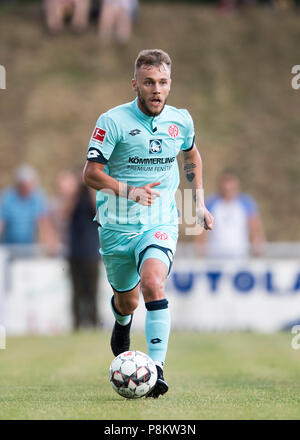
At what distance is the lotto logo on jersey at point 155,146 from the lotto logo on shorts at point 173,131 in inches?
6.5

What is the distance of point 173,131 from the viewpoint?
Result: 7613 mm

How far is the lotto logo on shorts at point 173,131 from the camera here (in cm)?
758

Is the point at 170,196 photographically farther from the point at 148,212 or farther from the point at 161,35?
the point at 161,35

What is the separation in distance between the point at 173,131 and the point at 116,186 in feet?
2.74

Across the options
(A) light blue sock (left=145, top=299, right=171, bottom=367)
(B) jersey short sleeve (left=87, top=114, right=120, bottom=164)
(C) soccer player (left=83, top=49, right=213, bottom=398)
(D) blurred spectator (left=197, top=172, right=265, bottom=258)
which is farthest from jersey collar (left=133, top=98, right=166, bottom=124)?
(D) blurred spectator (left=197, top=172, right=265, bottom=258)

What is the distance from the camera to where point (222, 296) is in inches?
622

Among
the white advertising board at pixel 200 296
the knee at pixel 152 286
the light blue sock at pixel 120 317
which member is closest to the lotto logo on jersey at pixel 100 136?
the knee at pixel 152 286

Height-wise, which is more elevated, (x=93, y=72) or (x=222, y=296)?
(x=93, y=72)

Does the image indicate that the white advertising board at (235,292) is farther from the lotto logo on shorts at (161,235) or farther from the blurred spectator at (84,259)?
the lotto logo on shorts at (161,235)

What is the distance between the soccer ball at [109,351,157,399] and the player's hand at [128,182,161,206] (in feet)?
3.96

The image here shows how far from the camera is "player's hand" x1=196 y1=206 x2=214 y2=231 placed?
7.56 m

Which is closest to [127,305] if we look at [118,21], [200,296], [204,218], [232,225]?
[204,218]

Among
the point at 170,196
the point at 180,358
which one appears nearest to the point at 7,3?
the point at 180,358

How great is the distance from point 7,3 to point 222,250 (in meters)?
22.2
